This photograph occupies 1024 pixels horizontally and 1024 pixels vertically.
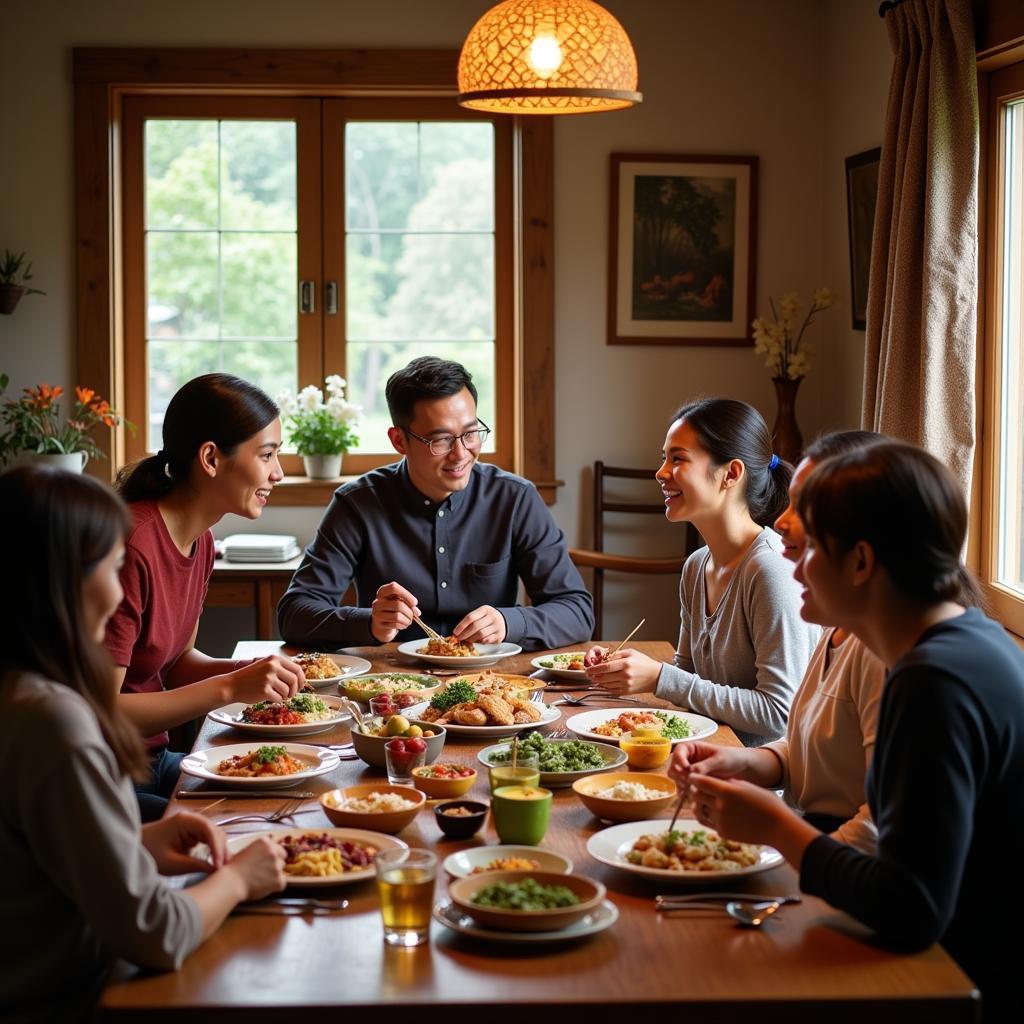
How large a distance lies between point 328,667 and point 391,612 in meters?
0.30

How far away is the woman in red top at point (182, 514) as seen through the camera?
103 inches

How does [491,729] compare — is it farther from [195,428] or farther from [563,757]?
[195,428]

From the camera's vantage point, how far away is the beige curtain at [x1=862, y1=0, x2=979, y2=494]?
3.51 m

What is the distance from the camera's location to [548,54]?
2543mm

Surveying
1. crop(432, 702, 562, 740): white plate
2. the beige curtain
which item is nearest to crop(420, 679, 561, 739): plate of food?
crop(432, 702, 562, 740): white plate

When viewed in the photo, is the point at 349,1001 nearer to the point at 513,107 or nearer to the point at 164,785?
the point at 164,785

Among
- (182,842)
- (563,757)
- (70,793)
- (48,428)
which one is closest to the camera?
(70,793)

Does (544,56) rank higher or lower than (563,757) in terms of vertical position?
higher

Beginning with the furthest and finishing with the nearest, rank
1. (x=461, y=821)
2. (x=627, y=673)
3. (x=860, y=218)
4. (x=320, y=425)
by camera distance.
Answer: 1. (x=320, y=425)
2. (x=860, y=218)
3. (x=627, y=673)
4. (x=461, y=821)

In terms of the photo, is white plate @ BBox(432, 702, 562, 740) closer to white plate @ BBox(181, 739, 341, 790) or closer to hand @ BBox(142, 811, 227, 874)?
white plate @ BBox(181, 739, 341, 790)

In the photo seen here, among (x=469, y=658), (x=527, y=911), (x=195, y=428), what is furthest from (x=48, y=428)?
(x=527, y=911)

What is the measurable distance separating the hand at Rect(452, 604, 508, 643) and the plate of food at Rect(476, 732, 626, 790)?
2.67 ft

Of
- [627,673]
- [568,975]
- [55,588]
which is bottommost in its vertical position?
[568,975]

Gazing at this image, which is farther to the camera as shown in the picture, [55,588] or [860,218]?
[860,218]
